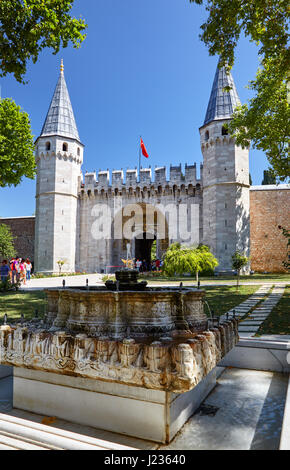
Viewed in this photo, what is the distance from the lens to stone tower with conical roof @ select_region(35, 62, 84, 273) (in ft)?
83.6

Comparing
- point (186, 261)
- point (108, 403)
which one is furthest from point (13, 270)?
point (108, 403)

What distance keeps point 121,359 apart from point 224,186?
22.7 m

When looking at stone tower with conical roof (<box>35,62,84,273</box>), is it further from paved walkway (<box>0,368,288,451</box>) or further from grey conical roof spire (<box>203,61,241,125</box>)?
paved walkway (<box>0,368,288,451</box>)

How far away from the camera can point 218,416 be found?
8.96 ft

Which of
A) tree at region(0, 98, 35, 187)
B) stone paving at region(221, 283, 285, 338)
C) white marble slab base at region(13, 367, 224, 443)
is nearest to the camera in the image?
white marble slab base at region(13, 367, 224, 443)

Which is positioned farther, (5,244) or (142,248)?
(142,248)

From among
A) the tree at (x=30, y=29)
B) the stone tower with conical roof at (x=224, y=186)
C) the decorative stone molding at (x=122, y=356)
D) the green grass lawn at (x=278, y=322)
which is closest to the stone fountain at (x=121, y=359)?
the decorative stone molding at (x=122, y=356)

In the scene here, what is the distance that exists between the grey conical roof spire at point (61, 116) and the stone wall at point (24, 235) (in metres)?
9.35

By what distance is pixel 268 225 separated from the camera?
25203mm

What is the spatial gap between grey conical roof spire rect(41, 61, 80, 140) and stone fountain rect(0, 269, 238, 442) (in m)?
26.0

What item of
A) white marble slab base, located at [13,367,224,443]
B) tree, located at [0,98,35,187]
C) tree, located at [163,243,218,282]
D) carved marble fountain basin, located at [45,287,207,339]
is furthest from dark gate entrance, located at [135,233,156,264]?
white marble slab base, located at [13,367,224,443]

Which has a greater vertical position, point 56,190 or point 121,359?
point 56,190

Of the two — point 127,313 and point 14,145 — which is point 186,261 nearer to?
point 127,313

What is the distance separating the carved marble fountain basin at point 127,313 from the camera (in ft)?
9.77
